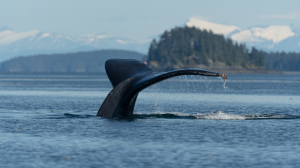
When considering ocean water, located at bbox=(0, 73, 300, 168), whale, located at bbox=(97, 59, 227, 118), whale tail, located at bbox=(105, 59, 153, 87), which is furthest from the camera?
whale tail, located at bbox=(105, 59, 153, 87)

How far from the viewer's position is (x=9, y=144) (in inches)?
672

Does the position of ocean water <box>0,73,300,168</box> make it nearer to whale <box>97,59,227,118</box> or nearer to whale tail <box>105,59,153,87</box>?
whale <box>97,59,227,118</box>

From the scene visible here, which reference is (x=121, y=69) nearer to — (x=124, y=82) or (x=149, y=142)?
(x=124, y=82)

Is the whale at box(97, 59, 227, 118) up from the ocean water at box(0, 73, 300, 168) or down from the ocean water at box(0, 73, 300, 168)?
up

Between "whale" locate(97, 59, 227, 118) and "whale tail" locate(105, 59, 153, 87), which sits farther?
"whale tail" locate(105, 59, 153, 87)

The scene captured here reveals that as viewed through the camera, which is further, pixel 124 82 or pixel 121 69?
pixel 121 69

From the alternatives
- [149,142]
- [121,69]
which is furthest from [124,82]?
[149,142]

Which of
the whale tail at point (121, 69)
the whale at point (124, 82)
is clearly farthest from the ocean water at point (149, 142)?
the whale tail at point (121, 69)

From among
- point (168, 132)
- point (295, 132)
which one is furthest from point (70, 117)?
point (295, 132)

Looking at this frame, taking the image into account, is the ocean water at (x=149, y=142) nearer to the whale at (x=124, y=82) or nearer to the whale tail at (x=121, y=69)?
the whale at (x=124, y=82)

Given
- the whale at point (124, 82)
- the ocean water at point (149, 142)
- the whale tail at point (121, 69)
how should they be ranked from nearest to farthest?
the ocean water at point (149, 142)
the whale at point (124, 82)
the whale tail at point (121, 69)

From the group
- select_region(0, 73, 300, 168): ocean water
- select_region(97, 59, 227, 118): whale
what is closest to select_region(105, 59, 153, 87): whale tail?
select_region(97, 59, 227, 118): whale

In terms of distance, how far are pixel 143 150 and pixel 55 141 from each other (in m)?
3.92

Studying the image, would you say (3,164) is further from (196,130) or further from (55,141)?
(196,130)
